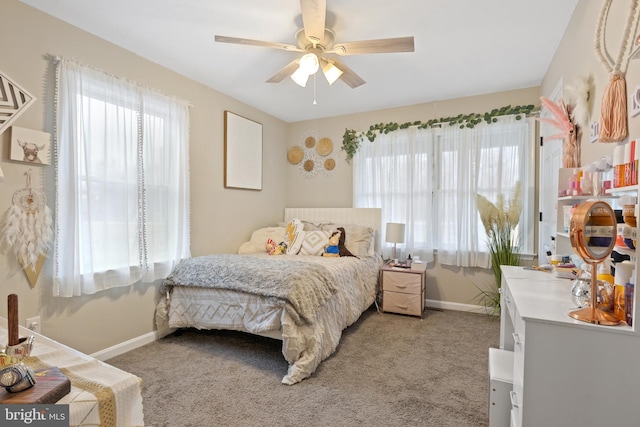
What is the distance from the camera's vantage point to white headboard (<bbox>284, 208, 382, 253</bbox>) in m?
3.95

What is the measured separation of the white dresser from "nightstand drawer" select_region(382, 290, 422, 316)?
2.23 meters

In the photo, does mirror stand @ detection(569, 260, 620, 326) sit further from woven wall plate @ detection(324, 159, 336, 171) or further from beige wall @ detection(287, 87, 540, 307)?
woven wall plate @ detection(324, 159, 336, 171)

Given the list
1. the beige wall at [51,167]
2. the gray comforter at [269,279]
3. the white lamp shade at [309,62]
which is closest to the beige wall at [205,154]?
the beige wall at [51,167]

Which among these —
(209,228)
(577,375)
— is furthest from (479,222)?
(209,228)

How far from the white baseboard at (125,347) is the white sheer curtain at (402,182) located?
2731mm

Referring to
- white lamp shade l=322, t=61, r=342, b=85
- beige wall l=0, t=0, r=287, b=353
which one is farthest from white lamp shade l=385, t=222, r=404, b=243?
white lamp shade l=322, t=61, r=342, b=85

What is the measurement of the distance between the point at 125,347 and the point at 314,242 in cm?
200

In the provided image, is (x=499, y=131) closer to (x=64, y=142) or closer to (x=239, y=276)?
(x=239, y=276)

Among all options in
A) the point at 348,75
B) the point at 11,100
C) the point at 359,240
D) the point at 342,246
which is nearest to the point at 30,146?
the point at 11,100

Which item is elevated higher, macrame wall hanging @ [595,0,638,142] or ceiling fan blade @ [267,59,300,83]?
ceiling fan blade @ [267,59,300,83]

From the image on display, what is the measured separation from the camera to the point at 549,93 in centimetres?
278

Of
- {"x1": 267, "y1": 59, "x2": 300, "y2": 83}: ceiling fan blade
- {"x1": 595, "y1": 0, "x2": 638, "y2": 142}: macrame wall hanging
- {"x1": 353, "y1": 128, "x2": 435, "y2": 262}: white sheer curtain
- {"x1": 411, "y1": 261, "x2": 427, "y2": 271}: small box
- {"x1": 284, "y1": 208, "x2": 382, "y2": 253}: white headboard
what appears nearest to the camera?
{"x1": 595, "y1": 0, "x2": 638, "y2": 142}: macrame wall hanging

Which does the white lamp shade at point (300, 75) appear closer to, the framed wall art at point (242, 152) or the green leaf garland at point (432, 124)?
the framed wall art at point (242, 152)

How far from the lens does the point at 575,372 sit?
1.03m
